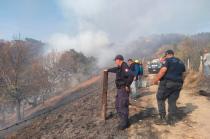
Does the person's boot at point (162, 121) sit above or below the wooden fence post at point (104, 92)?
below

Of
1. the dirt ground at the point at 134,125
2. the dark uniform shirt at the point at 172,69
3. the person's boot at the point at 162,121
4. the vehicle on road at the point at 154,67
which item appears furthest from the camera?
the vehicle on road at the point at 154,67

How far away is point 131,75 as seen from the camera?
25.6 ft

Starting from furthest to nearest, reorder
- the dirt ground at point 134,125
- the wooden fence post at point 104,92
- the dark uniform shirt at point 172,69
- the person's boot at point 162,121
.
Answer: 1. the wooden fence post at point 104,92
2. the person's boot at point 162,121
3. the dark uniform shirt at point 172,69
4. the dirt ground at point 134,125

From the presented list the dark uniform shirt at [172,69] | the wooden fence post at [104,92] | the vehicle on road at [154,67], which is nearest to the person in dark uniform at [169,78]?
the dark uniform shirt at [172,69]

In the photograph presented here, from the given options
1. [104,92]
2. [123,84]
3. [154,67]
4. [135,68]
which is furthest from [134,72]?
[154,67]

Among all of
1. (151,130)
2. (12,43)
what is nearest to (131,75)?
(151,130)

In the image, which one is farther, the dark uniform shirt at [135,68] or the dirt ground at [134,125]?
the dark uniform shirt at [135,68]

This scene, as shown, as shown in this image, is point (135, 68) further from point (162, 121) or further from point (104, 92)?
point (162, 121)

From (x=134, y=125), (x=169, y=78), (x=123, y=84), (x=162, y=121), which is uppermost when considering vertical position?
(x=169, y=78)

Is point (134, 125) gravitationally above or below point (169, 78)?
below

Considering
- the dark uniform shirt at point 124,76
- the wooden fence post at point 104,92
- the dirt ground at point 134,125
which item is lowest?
the dirt ground at point 134,125

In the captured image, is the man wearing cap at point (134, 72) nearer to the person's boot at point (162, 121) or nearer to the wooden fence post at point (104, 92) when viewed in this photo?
the wooden fence post at point (104, 92)

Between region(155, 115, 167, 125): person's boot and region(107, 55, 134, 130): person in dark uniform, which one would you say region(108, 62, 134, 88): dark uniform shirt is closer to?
region(107, 55, 134, 130): person in dark uniform

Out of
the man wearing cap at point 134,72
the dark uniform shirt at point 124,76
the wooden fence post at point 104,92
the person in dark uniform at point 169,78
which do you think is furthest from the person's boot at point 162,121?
the man wearing cap at point 134,72
